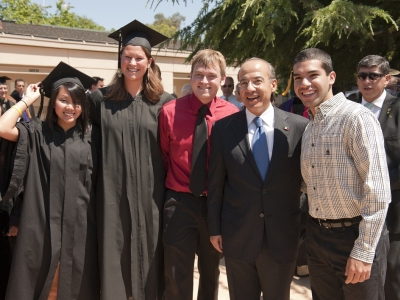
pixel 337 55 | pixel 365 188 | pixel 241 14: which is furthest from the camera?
pixel 337 55

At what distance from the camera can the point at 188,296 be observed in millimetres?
3373

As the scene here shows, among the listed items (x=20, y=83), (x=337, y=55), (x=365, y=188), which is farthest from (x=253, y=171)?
(x=20, y=83)

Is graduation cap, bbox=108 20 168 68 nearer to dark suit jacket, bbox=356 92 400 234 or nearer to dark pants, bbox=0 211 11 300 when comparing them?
dark pants, bbox=0 211 11 300

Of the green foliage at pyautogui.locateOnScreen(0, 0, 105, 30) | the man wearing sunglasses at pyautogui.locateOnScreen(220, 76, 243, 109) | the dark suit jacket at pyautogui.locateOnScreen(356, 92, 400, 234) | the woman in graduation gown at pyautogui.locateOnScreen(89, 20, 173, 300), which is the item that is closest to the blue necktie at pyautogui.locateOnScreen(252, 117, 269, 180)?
the woman in graduation gown at pyautogui.locateOnScreen(89, 20, 173, 300)

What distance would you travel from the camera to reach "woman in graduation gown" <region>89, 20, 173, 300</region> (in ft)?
11.0

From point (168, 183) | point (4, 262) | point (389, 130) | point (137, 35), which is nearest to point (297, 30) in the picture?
point (389, 130)

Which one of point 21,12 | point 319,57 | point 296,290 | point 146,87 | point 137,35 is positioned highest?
point 21,12

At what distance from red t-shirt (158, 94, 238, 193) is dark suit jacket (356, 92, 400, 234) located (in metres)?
1.38

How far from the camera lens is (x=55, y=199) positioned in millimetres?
3303

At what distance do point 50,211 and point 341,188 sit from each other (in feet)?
6.98

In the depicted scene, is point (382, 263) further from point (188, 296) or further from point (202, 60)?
point (202, 60)

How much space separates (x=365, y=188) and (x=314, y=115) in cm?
56

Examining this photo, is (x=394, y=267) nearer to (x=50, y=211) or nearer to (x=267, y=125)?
(x=267, y=125)

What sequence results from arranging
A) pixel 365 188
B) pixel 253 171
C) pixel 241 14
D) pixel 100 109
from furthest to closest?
pixel 241 14, pixel 100 109, pixel 253 171, pixel 365 188
